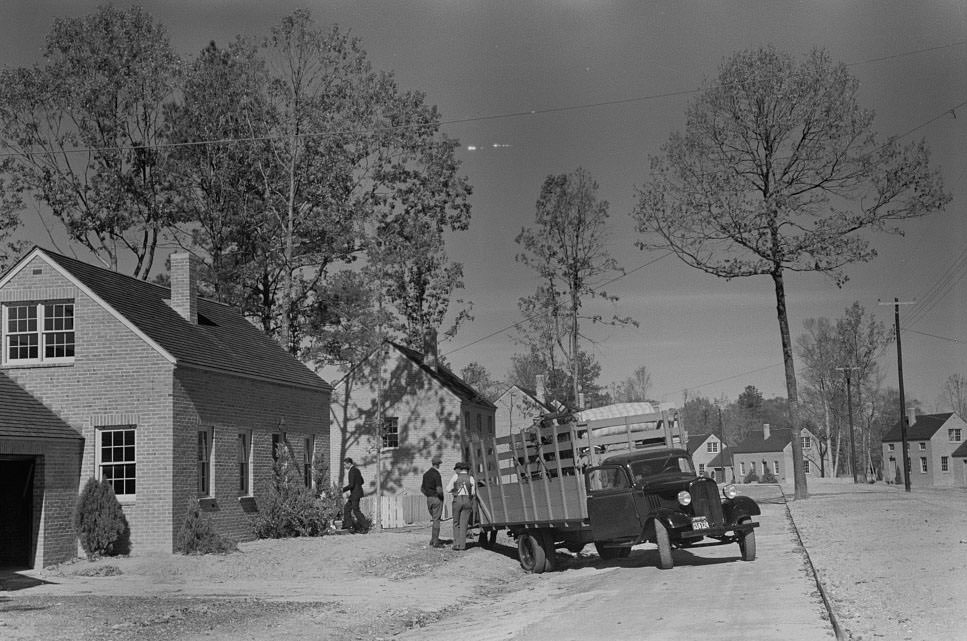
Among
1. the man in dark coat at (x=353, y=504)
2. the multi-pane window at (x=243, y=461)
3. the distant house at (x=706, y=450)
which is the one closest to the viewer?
the multi-pane window at (x=243, y=461)

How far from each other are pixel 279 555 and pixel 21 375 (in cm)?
706

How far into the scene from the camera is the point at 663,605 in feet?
42.4

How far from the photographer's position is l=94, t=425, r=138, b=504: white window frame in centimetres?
2262

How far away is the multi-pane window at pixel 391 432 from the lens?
49125 mm

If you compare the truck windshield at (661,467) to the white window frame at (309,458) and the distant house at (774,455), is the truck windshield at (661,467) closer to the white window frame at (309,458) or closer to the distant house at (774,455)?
the white window frame at (309,458)

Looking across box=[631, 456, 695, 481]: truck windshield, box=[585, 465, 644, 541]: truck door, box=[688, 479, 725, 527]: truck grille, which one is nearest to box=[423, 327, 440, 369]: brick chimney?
box=[631, 456, 695, 481]: truck windshield

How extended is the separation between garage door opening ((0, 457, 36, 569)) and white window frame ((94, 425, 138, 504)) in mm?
1665

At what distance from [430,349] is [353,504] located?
761 inches

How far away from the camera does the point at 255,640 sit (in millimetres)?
12156

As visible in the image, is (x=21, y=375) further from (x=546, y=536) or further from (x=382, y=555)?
(x=546, y=536)

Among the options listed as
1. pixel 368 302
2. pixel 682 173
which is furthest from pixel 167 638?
pixel 682 173

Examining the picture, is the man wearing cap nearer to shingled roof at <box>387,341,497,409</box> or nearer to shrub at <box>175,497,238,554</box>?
shrub at <box>175,497,238,554</box>

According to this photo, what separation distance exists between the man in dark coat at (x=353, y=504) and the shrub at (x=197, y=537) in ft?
15.1

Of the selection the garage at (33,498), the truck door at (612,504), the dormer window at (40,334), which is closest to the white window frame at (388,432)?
the dormer window at (40,334)
